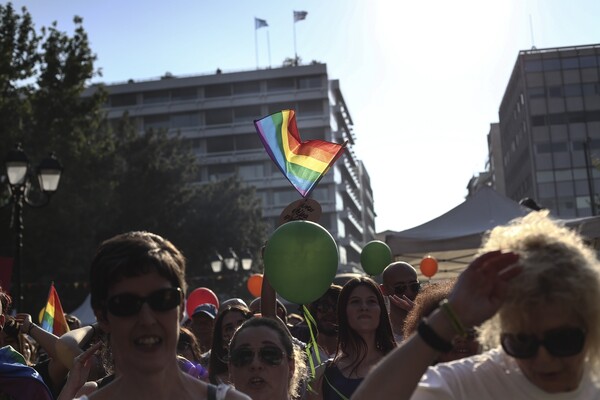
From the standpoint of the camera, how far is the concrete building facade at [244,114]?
77.5m

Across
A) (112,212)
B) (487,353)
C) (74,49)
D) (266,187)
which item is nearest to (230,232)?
(112,212)

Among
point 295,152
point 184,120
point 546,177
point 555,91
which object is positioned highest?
point 184,120

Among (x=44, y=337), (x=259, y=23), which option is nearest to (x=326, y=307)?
(x=44, y=337)

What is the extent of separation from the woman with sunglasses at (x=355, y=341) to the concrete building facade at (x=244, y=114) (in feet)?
229

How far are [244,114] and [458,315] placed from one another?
79.0 meters

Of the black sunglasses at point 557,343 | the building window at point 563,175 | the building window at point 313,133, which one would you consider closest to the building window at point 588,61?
the building window at point 563,175

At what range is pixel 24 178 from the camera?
1279cm

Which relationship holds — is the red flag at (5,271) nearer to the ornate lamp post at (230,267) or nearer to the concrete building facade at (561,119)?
the ornate lamp post at (230,267)

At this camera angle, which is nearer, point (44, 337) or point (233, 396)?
point (233, 396)

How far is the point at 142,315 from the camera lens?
246cm

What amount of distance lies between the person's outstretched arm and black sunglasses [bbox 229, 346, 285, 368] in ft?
6.66

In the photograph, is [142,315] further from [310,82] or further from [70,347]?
[310,82]

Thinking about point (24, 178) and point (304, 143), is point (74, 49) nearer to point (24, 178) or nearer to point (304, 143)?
point (24, 178)

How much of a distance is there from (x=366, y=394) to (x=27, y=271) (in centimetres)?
2780
